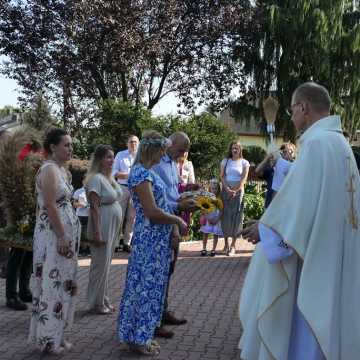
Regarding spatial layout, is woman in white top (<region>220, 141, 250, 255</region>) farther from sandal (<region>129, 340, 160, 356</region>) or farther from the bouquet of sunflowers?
sandal (<region>129, 340, 160, 356</region>)

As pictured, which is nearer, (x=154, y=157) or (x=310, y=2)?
(x=154, y=157)

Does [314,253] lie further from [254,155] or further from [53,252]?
[254,155]

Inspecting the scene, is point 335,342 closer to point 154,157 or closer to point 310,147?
point 310,147

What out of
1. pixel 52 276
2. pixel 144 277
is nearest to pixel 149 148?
pixel 144 277

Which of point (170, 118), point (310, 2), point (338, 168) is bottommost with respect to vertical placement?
point (338, 168)

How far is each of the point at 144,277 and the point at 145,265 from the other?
0.34 feet

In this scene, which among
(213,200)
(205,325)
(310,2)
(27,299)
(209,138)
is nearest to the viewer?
(213,200)

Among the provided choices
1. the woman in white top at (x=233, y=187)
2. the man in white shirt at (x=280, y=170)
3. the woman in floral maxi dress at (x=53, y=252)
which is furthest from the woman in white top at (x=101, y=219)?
the woman in white top at (x=233, y=187)

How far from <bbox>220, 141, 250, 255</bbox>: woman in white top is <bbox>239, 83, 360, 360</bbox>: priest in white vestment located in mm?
7101

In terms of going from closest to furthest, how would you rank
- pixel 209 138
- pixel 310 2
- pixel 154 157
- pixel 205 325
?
pixel 154 157 → pixel 205 325 → pixel 209 138 → pixel 310 2

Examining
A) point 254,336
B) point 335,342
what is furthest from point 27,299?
point 335,342

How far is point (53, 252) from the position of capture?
518 cm

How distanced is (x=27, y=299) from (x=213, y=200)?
278 centimetres

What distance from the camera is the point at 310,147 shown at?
3750mm
